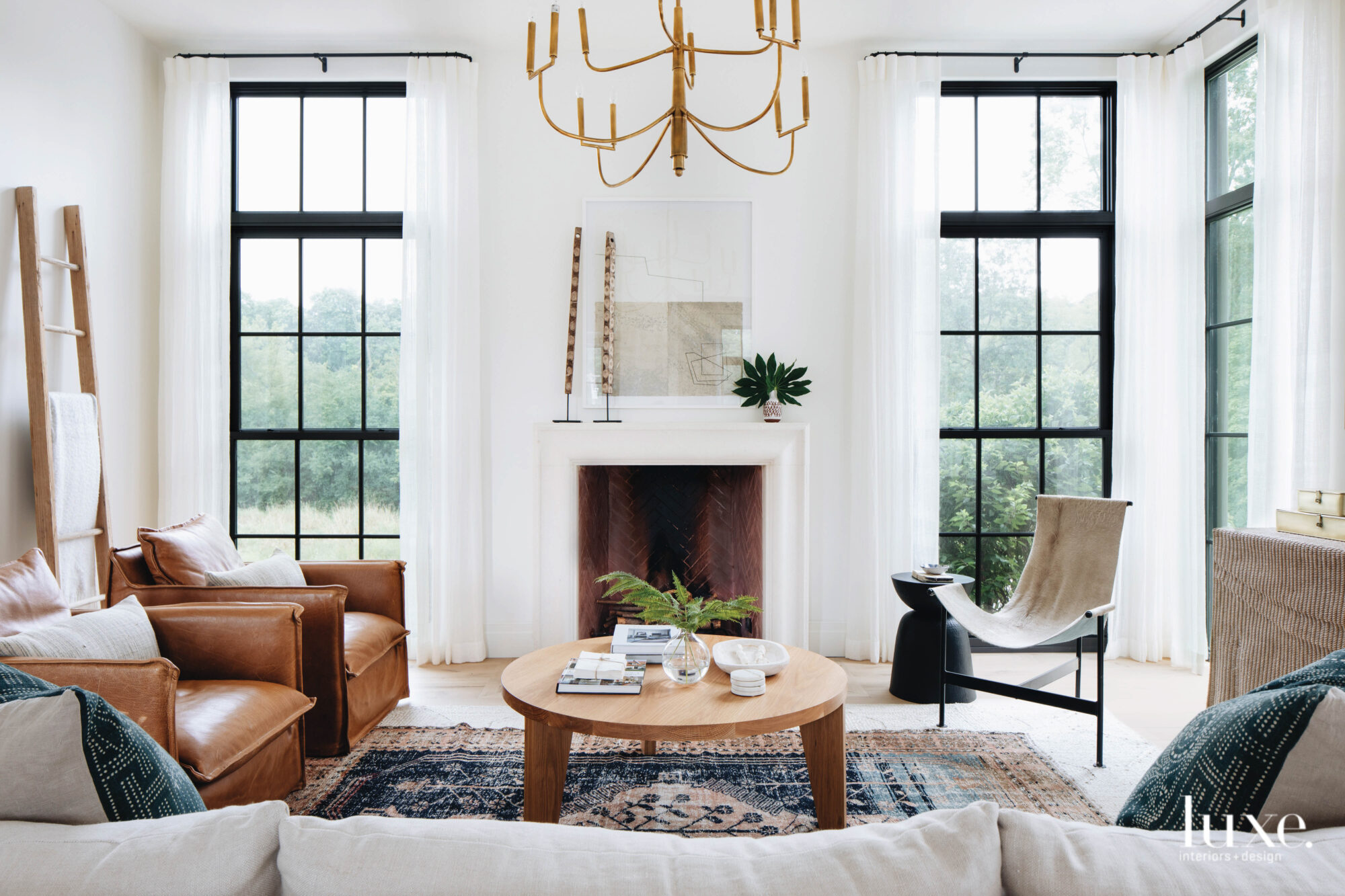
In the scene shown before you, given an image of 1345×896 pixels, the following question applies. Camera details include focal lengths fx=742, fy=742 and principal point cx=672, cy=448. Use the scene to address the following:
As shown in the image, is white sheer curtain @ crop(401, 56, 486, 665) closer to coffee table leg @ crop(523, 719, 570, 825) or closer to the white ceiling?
the white ceiling

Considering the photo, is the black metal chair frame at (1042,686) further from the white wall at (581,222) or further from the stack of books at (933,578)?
the white wall at (581,222)

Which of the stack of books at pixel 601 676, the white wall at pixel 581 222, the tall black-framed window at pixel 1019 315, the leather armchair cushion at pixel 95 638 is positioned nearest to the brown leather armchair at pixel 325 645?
the leather armchair cushion at pixel 95 638

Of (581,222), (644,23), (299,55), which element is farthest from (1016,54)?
(299,55)

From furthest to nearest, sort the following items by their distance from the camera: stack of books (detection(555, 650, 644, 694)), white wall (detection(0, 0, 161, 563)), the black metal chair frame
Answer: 1. white wall (detection(0, 0, 161, 563))
2. the black metal chair frame
3. stack of books (detection(555, 650, 644, 694))

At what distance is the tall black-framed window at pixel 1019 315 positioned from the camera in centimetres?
396

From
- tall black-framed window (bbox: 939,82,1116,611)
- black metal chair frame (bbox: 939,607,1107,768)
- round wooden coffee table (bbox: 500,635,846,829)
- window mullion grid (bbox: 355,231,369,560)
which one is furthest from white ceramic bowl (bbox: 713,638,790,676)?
window mullion grid (bbox: 355,231,369,560)

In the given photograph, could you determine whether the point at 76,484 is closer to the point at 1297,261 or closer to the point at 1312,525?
the point at 1312,525

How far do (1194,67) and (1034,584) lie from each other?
8.95ft

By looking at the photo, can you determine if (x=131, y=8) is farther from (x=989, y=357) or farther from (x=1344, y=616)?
(x=1344, y=616)

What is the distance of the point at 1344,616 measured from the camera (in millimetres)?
2086

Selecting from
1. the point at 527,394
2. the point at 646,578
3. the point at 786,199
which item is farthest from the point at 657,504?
the point at 786,199

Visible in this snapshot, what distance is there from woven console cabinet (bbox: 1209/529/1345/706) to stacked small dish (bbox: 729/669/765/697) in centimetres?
162

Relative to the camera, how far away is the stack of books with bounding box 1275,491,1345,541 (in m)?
2.30

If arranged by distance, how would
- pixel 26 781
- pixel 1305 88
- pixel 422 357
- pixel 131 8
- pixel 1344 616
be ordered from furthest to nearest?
pixel 422 357 → pixel 131 8 → pixel 1305 88 → pixel 1344 616 → pixel 26 781
